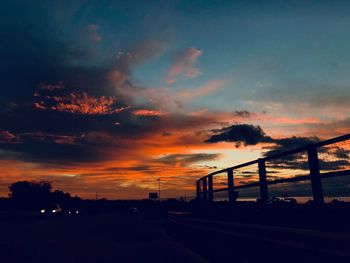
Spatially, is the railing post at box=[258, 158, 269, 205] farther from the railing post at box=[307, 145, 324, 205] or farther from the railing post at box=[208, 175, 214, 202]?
the railing post at box=[208, 175, 214, 202]

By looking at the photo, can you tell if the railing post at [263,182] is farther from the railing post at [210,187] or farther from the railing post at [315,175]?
the railing post at [210,187]

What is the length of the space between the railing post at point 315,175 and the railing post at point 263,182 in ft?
6.16

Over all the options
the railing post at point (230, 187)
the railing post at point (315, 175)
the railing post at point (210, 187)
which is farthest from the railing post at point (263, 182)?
the railing post at point (210, 187)

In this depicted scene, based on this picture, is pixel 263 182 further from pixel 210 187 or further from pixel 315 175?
pixel 210 187

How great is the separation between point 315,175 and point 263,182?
2.05m

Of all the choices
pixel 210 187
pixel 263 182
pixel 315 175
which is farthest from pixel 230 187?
pixel 315 175

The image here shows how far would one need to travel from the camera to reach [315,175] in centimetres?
599

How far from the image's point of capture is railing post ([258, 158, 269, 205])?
26.1ft

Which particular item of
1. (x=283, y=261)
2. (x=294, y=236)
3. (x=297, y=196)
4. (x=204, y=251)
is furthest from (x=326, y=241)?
(x=204, y=251)

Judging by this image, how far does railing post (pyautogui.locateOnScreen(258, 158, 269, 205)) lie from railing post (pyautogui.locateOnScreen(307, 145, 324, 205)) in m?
1.88

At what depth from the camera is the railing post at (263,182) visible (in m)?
7.95

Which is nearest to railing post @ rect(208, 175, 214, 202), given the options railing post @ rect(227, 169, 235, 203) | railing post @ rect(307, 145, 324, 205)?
railing post @ rect(227, 169, 235, 203)

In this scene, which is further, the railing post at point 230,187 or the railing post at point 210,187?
the railing post at point 210,187

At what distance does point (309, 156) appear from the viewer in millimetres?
6180
